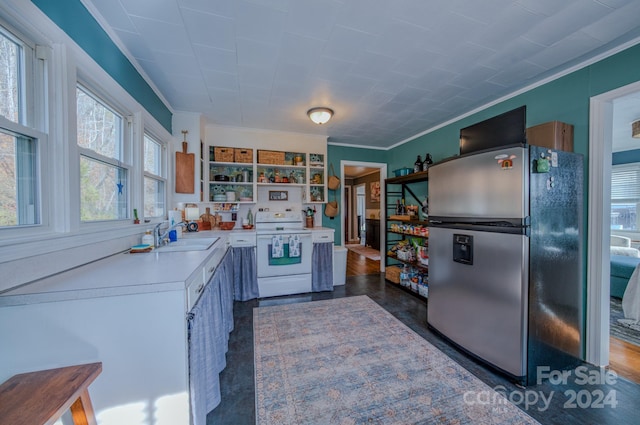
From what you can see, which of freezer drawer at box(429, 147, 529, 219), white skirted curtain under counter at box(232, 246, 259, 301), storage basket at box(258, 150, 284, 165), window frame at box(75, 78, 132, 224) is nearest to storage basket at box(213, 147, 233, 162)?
storage basket at box(258, 150, 284, 165)

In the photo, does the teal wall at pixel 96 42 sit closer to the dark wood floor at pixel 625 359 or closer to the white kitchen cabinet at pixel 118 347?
the white kitchen cabinet at pixel 118 347

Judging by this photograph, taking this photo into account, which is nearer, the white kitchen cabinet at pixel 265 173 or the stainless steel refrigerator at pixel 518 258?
the stainless steel refrigerator at pixel 518 258

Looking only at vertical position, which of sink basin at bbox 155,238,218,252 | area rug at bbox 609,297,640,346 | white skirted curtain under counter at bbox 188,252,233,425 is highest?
sink basin at bbox 155,238,218,252

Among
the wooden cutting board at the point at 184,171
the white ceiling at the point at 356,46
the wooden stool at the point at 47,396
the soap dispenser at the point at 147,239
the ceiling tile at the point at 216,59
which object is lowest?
the wooden stool at the point at 47,396

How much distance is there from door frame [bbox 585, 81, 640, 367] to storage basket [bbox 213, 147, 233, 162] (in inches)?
158

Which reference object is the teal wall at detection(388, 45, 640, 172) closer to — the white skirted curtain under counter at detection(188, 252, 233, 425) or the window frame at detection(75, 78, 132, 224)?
the white skirted curtain under counter at detection(188, 252, 233, 425)

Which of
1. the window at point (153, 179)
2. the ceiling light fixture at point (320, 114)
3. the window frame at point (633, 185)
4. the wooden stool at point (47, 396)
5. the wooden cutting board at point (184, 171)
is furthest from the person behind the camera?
the window frame at point (633, 185)

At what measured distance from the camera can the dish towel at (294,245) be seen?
10.6 ft

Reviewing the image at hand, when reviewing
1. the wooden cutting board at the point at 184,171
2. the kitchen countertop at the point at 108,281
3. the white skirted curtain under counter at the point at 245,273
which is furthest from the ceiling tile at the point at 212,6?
the white skirted curtain under counter at the point at 245,273

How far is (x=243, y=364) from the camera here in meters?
1.87

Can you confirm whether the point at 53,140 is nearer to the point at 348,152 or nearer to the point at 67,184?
the point at 67,184

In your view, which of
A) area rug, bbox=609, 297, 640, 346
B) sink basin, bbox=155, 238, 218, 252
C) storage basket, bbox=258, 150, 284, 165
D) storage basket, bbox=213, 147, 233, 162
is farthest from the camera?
storage basket, bbox=258, 150, 284, 165

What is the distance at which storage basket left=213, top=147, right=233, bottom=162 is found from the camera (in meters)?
3.54

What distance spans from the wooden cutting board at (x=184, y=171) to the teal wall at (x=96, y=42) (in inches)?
28.3
